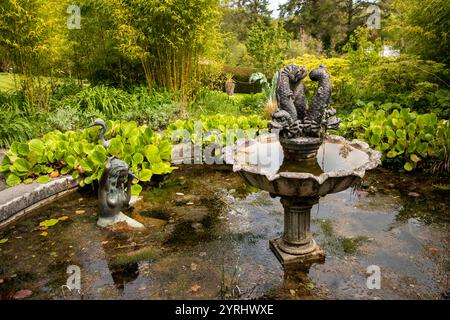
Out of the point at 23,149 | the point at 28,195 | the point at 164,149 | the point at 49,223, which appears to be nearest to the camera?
the point at 49,223

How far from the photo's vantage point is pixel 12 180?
401cm

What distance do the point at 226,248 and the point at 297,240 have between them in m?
0.64

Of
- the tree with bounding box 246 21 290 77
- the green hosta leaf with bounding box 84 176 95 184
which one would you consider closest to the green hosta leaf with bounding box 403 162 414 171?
the green hosta leaf with bounding box 84 176 95 184

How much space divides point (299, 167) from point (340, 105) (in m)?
6.10

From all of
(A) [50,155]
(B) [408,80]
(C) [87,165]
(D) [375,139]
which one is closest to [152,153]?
(C) [87,165]

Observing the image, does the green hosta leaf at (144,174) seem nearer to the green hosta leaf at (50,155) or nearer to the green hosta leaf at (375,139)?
the green hosta leaf at (50,155)

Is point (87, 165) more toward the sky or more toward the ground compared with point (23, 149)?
more toward the ground

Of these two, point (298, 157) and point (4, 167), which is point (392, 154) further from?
point (4, 167)

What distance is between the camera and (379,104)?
7078 mm

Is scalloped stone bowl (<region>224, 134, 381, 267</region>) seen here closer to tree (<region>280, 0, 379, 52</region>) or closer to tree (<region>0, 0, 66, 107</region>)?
tree (<region>0, 0, 66, 107</region>)

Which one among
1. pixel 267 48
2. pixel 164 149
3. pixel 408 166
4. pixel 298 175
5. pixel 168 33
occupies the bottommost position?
pixel 408 166

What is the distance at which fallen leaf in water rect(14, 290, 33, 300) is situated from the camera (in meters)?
Result: 2.45

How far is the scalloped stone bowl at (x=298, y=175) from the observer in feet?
8.03

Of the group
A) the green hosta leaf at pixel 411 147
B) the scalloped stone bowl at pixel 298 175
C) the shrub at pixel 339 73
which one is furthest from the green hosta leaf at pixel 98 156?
the shrub at pixel 339 73
